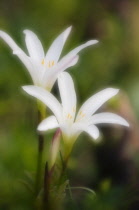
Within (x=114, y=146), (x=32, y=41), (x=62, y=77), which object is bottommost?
(x=62, y=77)

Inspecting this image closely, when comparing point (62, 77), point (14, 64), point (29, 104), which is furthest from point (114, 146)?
point (62, 77)

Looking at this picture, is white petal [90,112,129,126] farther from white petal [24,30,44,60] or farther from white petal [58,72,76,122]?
white petal [24,30,44,60]

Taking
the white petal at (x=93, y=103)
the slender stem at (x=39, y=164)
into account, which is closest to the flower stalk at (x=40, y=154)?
the slender stem at (x=39, y=164)

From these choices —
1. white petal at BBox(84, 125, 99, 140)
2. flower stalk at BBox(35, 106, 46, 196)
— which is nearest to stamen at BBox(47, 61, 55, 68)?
flower stalk at BBox(35, 106, 46, 196)

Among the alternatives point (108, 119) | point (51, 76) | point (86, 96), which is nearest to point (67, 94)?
point (51, 76)

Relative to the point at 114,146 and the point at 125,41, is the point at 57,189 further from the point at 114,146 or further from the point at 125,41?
the point at 125,41

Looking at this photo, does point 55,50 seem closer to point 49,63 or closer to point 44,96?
point 49,63

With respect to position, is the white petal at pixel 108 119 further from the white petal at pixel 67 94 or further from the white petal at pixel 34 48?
the white petal at pixel 34 48
